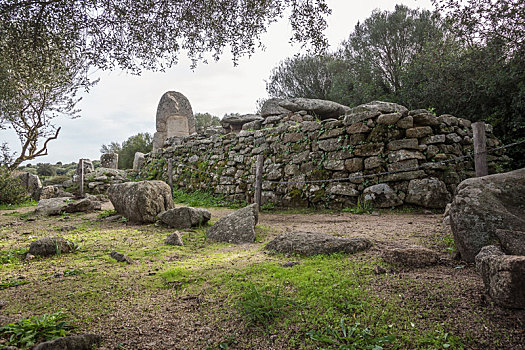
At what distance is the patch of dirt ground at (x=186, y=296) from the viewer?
190 centimetres

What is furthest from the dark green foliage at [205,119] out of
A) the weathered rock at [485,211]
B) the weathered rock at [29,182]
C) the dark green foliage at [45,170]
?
the weathered rock at [485,211]

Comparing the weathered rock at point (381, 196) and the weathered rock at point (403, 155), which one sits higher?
the weathered rock at point (403, 155)

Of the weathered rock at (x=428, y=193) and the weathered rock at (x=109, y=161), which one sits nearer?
the weathered rock at (x=428, y=193)

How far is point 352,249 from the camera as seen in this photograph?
132 inches

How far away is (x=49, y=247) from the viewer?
386 centimetres

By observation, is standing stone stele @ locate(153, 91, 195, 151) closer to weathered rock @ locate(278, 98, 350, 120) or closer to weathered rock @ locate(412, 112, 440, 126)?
weathered rock @ locate(278, 98, 350, 120)

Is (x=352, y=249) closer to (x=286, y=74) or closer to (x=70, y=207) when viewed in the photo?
(x=70, y=207)

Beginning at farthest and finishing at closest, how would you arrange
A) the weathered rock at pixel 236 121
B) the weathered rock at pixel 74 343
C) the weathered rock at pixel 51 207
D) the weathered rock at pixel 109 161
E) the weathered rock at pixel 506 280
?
1. the weathered rock at pixel 109 161
2. the weathered rock at pixel 236 121
3. the weathered rock at pixel 51 207
4. the weathered rock at pixel 506 280
5. the weathered rock at pixel 74 343

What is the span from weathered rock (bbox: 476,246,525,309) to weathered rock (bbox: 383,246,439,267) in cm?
74

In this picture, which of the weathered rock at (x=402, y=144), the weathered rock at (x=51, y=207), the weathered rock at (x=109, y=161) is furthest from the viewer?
the weathered rock at (x=109, y=161)

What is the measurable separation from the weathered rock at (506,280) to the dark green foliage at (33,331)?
112 inches

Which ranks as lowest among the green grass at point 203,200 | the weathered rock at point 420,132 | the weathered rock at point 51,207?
the green grass at point 203,200

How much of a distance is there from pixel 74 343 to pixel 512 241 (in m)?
3.22

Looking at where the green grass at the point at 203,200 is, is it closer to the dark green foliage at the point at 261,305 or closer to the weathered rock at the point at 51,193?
the weathered rock at the point at 51,193
